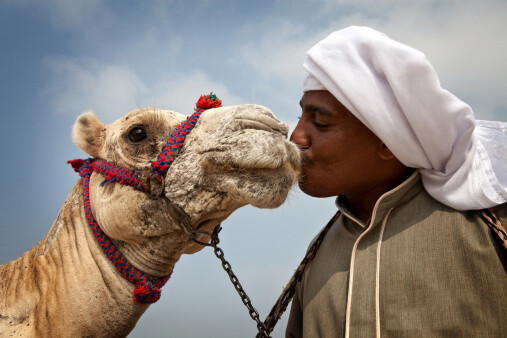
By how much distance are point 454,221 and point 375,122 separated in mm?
624

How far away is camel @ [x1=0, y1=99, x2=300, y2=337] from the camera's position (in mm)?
2189

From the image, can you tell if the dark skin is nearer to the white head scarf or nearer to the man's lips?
the man's lips

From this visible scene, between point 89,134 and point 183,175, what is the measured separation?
2.97 feet

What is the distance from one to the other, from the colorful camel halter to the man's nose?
0.59 meters

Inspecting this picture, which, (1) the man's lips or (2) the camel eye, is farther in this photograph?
(2) the camel eye

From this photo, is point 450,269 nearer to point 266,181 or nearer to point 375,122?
point 375,122

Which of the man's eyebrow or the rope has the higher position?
the rope

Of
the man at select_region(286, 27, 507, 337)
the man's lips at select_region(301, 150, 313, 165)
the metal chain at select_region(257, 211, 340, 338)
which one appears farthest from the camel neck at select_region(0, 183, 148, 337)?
the man's lips at select_region(301, 150, 313, 165)

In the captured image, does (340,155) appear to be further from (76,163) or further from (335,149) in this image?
(76,163)

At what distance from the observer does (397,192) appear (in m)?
2.23

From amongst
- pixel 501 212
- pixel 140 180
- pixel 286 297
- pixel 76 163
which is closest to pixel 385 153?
pixel 501 212

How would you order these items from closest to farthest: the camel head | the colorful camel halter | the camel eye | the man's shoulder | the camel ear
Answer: the man's shoulder < the camel head < the colorful camel halter < the camel eye < the camel ear

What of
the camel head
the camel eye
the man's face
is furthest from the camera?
the camel eye

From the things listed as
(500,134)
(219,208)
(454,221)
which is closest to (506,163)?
(500,134)
